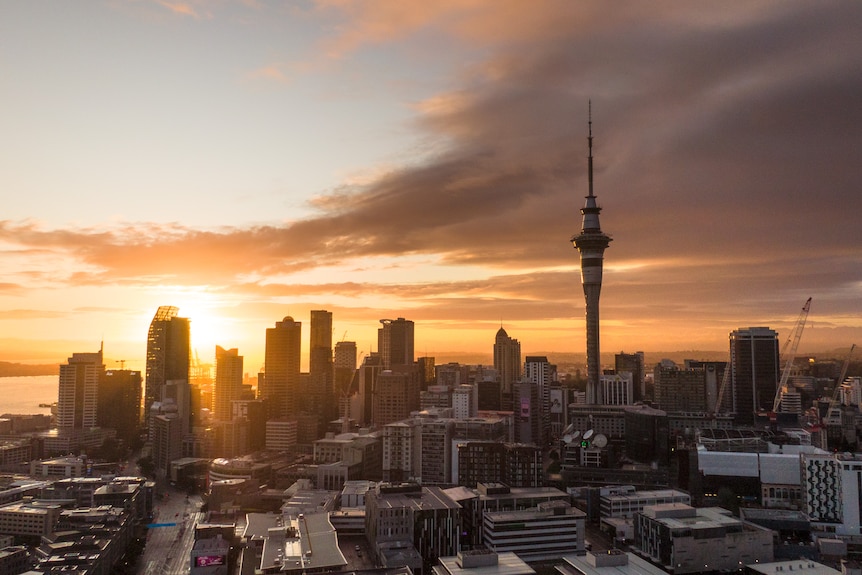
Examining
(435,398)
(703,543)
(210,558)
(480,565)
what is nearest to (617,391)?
(435,398)

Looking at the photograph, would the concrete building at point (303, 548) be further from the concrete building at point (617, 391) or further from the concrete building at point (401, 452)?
the concrete building at point (617, 391)

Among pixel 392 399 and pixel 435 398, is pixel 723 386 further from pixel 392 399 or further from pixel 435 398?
pixel 392 399

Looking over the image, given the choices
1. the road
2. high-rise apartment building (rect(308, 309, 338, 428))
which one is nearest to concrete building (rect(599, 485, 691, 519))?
the road

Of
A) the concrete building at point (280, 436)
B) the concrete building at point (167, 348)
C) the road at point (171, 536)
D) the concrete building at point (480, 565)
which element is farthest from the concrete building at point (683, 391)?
the concrete building at point (167, 348)

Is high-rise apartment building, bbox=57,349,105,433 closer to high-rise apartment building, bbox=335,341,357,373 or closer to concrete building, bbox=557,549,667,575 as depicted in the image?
high-rise apartment building, bbox=335,341,357,373

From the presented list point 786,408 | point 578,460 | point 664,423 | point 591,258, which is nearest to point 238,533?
point 578,460

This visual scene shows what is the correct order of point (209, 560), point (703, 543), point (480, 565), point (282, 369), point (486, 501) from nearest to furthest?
point (480, 565) → point (209, 560) → point (703, 543) → point (486, 501) → point (282, 369)

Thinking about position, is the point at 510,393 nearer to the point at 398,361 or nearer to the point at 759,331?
the point at 398,361
